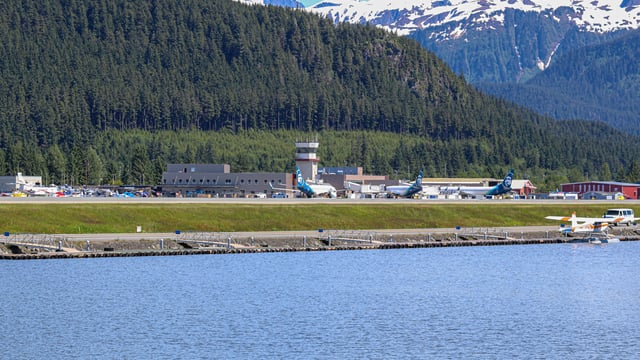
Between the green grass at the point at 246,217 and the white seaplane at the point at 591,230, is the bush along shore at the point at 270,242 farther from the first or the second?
the green grass at the point at 246,217

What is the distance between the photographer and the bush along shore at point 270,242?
123562 millimetres

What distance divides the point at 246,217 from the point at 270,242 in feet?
79.6

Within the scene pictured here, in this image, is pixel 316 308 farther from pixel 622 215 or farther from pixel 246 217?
pixel 622 215

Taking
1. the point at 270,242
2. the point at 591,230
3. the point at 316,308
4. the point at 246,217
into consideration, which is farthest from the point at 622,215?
the point at 316,308

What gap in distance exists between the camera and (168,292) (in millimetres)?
99562

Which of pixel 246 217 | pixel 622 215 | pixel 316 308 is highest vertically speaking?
pixel 246 217

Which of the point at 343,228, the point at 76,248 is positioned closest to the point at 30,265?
the point at 76,248

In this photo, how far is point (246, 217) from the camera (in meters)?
163

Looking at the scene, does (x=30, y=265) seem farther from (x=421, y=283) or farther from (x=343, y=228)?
(x=343, y=228)

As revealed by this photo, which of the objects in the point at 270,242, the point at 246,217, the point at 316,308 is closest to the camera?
the point at 316,308

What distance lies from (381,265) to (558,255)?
29.2 metres

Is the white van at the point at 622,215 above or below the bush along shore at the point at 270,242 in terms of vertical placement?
above

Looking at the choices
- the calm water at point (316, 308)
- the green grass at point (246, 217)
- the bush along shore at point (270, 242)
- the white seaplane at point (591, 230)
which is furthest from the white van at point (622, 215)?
the calm water at point (316, 308)

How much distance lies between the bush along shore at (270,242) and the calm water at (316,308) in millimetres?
3354
